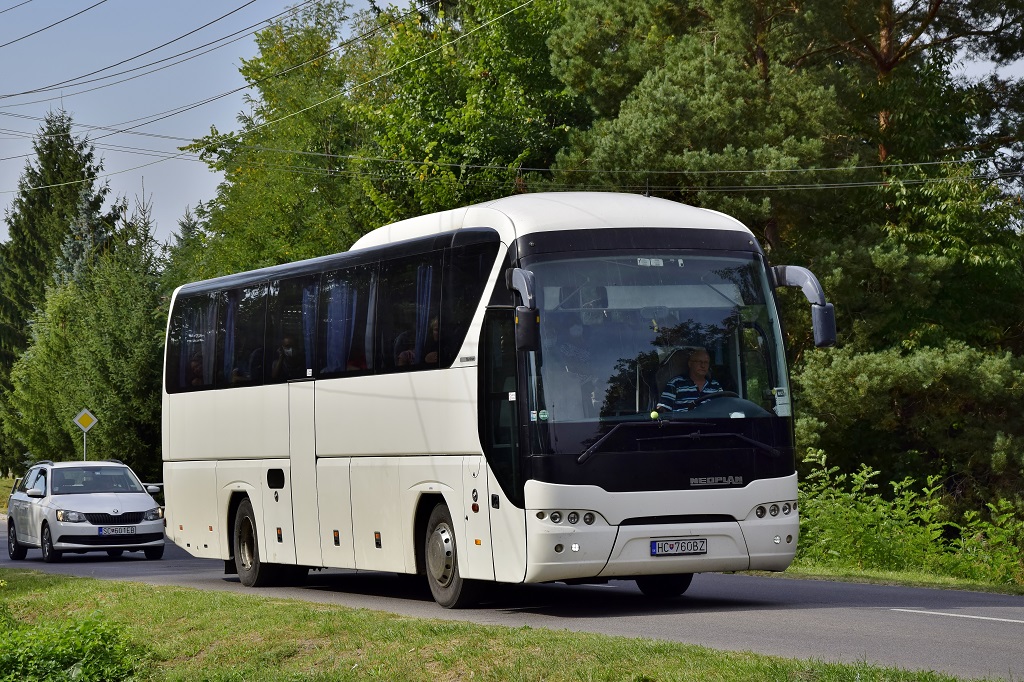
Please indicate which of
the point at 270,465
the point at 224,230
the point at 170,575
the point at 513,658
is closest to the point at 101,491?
the point at 170,575

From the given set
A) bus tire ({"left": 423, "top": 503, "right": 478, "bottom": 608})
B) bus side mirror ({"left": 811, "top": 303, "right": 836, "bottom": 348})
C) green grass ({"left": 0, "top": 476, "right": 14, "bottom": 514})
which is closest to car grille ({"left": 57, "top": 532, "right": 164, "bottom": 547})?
bus tire ({"left": 423, "top": 503, "right": 478, "bottom": 608})

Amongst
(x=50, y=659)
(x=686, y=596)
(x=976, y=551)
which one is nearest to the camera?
(x=50, y=659)

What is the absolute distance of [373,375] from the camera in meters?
16.8

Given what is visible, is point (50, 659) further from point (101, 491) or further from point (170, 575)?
point (101, 491)

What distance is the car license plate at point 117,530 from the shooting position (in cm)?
2772

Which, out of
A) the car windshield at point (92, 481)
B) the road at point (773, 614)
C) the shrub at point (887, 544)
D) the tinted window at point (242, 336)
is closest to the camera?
the road at point (773, 614)

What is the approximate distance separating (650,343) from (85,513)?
16.1 m

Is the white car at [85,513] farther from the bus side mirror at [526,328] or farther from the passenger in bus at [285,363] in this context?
the bus side mirror at [526,328]

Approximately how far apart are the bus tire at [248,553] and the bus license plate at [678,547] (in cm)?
720

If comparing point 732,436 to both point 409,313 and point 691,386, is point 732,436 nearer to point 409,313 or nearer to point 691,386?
point 691,386

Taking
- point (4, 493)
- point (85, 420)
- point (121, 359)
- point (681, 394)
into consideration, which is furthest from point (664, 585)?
point (4, 493)

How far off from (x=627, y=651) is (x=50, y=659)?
492cm

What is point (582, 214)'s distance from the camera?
1498 centimetres

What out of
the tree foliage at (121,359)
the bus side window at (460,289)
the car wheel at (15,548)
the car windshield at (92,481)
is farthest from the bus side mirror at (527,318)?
the tree foliage at (121,359)
